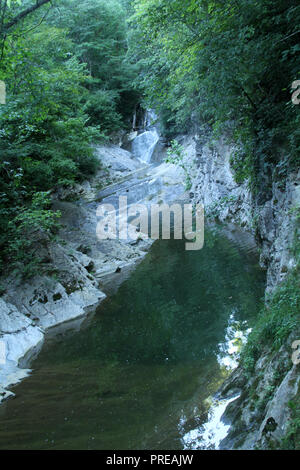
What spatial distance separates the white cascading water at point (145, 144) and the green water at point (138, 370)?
2200 cm

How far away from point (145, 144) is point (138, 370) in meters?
28.9

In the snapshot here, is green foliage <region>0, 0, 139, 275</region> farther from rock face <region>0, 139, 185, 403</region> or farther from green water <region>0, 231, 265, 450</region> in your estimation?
green water <region>0, 231, 265, 450</region>

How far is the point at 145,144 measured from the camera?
33781 millimetres

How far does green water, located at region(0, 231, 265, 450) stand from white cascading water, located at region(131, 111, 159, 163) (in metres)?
22.0

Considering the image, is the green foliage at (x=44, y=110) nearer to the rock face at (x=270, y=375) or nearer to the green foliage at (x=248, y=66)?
the green foliage at (x=248, y=66)

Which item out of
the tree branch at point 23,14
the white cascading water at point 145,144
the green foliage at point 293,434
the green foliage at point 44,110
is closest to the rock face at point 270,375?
the green foliage at point 293,434

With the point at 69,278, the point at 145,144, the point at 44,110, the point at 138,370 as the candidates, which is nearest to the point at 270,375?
the point at 138,370

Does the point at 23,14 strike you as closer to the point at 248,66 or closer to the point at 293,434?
the point at 248,66

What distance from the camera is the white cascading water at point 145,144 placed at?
32906 mm

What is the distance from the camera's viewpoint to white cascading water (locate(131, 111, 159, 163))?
32.9 m

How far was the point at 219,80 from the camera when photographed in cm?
681

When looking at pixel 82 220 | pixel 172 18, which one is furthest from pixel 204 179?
pixel 172 18

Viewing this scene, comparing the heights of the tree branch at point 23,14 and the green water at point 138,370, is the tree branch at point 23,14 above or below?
above
